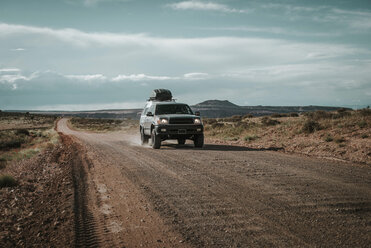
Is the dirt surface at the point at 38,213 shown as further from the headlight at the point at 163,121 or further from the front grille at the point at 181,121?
the front grille at the point at 181,121

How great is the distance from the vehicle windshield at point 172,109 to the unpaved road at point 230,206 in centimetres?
653

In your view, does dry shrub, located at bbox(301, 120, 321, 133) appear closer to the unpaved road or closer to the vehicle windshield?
the vehicle windshield

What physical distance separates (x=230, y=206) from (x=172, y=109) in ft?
34.9

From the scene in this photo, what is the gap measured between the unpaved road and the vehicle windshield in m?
6.53

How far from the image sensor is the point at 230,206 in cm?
516

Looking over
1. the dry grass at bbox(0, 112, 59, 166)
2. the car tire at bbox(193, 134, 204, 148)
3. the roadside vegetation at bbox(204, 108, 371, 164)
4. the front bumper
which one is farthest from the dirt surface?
the dry grass at bbox(0, 112, 59, 166)

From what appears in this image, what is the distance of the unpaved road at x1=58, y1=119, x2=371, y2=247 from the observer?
12.8ft

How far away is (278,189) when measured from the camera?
Result: 20.4 feet

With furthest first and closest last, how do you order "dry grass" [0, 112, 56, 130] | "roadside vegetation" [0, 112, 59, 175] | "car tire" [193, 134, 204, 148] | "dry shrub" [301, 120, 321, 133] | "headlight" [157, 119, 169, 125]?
1. "dry grass" [0, 112, 56, 130]
2. "roadside vegetation" [0, 112, 59, 175]
3. "dry shrub" [301, 120, 321, 133]
4. "car tire" [193, 134, 204, 148]
5. "headlight" [157, 119, 169, 125]

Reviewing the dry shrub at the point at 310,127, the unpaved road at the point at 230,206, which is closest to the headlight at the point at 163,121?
the unpaved road at the point at 230,206

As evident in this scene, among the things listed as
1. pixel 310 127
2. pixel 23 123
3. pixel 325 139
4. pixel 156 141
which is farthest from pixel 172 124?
pixel 23 123

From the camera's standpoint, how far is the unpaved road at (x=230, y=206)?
3895 millimetres

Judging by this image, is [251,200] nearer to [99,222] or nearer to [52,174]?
[99,222]

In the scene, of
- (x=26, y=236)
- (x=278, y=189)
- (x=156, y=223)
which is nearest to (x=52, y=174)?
(x=26, y=236)
